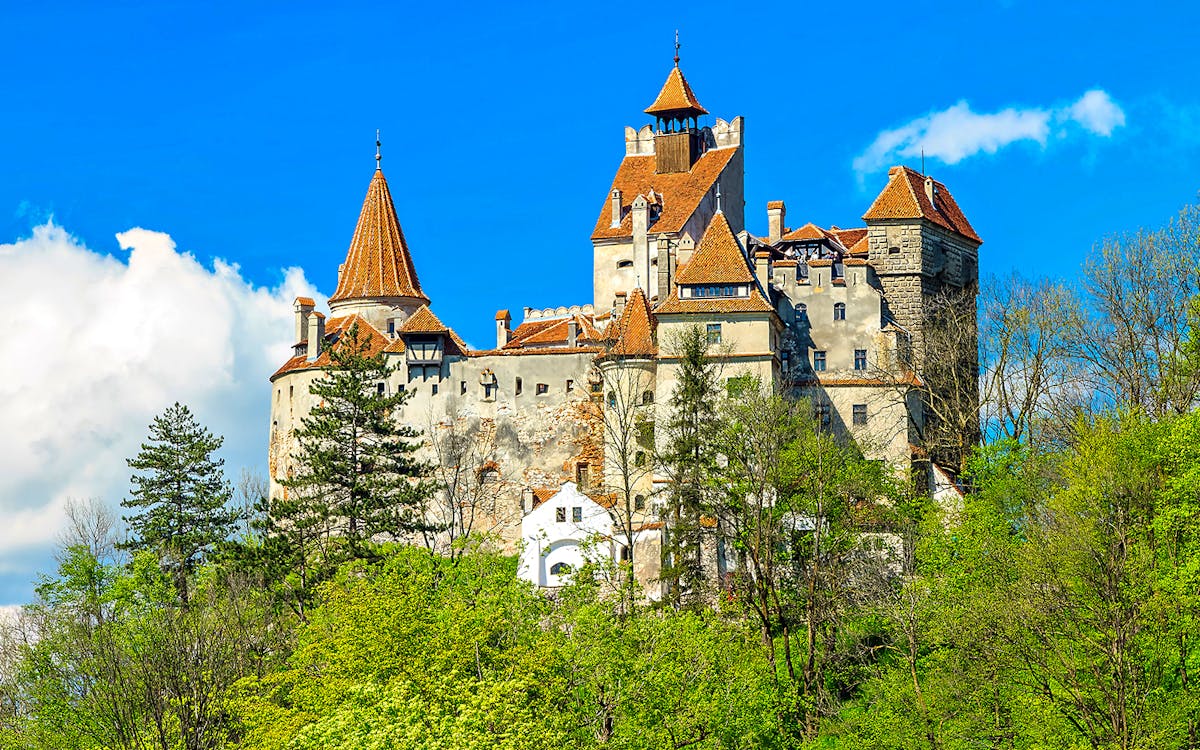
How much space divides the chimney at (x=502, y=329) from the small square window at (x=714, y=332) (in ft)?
44.8

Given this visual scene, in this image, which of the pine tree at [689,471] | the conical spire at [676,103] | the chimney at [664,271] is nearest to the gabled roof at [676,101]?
the conical spire at [676,103]

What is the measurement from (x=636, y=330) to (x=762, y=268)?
5.45m

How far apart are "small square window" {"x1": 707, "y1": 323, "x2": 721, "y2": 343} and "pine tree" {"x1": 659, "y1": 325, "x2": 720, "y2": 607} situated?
3.40 metres

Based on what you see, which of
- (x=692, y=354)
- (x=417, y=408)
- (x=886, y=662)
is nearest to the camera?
(x=886, y=662)

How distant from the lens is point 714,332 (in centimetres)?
6762

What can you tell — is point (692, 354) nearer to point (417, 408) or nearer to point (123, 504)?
point (417, 408)

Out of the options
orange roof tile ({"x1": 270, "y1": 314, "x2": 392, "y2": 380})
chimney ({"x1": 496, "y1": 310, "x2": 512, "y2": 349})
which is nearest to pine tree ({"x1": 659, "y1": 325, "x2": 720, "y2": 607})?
chimney ({"x1": 496, "y1": 310, "x2": 512, "y2": 349})

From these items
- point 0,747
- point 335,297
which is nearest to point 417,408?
point 335,297

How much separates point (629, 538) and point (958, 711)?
53.3 ft

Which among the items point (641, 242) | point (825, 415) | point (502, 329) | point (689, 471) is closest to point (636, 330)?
point (641, 242)

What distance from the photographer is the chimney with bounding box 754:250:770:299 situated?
6988 cm

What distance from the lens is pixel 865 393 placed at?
69.9 m

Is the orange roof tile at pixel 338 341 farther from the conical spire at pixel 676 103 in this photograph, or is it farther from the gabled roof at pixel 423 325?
the conical spire at pixel 676 103

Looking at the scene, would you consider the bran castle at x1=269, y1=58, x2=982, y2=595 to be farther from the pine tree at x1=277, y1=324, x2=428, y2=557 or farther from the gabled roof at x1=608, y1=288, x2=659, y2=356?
the pine tree at x1=277, y1=324, x2=428, y2=557
